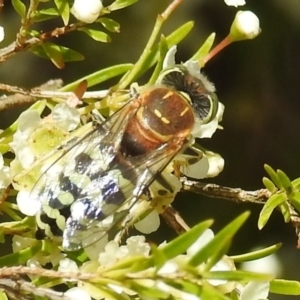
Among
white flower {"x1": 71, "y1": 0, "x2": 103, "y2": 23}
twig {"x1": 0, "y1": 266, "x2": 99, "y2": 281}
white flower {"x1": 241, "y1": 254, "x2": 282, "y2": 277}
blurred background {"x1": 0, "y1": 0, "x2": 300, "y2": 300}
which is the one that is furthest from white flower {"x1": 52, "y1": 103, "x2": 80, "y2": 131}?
white flower {"x1": 241, "y1": 254, "x2": 282, "y2": 277}

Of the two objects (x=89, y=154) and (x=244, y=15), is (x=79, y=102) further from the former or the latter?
(x=244, y=15)

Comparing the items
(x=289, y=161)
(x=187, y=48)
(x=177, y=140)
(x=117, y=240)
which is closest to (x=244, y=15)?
(x=177, y=140)

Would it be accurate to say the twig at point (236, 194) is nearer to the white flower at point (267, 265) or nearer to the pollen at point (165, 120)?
the pollen at point (165, 120)

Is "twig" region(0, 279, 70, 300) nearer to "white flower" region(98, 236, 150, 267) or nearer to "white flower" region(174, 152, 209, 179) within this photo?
"white flower" region(98, 236, 150, 267)

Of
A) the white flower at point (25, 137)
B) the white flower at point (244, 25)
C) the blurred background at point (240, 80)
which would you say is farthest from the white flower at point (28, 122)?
the blurred background at point (240, 80)

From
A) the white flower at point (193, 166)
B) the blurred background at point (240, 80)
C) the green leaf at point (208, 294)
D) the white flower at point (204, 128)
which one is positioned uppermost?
the white flower at point (204, 128)

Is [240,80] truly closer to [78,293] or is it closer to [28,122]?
[28,122]

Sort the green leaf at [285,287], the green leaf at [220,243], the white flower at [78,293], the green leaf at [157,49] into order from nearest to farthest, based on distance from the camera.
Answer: the green leaf at [220,243] < the white flower at [78,293] < the green leaf at [285,287] < the green leaf at [157,49]
